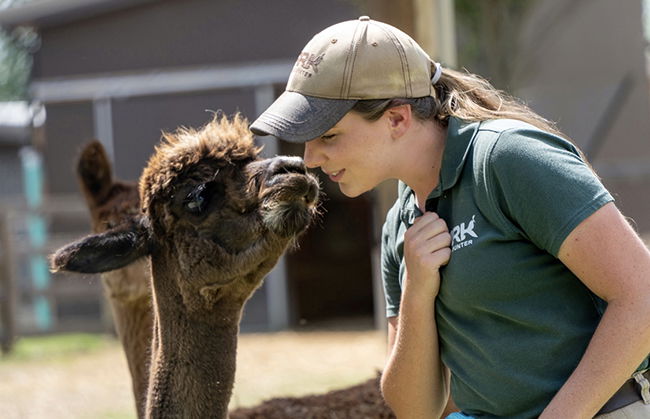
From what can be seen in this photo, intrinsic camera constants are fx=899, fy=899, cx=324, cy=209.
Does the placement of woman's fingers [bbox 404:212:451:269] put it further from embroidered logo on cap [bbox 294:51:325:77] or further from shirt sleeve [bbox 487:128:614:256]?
embroidered logo on cap [bbox 294:51:325:77]

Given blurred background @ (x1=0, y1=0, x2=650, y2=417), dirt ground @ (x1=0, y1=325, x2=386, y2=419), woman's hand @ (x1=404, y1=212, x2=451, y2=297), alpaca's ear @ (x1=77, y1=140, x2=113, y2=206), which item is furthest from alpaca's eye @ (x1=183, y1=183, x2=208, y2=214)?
blurred background @ (x1=0, y1=0, x2=650, y2=417)

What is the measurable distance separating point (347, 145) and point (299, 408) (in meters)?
2.31

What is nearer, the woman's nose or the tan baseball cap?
the tan baseball cap

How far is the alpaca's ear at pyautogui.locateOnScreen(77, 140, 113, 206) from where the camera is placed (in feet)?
16.5

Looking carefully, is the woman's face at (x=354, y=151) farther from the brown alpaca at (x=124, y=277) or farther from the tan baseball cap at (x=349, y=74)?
the brown alpaca at (x=124, y=277)

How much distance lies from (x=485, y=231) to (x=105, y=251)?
1.53 metres

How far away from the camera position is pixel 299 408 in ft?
14.0

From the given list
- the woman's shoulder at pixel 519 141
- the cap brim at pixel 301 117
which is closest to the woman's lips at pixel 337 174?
the cap brim at pixel 301 117

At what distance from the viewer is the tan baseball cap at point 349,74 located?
2.17 metres

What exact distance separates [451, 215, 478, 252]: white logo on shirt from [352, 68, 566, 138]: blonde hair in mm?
277

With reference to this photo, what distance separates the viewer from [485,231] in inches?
83.7

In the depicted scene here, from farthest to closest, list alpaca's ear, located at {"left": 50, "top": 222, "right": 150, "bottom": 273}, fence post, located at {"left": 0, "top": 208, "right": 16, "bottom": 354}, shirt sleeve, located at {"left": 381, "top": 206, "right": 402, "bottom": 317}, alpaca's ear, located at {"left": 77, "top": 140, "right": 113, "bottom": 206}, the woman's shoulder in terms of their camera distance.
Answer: fence post, located at {"left": 0, "top": 208, "right": 16, "bottom": 354} → alpaca's ear, located at {"left": 77, "top": 140, "right": 113, "bottom": 206} → alpaca's ear, located at {"left": 50, "top": 222, "right": 150, "bottom": 273} → shirt sleeve, located at {"left": 381, "top": 206, "right": 402, "bottom": 317} → the woman's shoulder

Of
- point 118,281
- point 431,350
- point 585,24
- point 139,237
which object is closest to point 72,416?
point 118,281

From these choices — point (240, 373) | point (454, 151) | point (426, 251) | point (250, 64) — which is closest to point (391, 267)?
point (426, 251)
